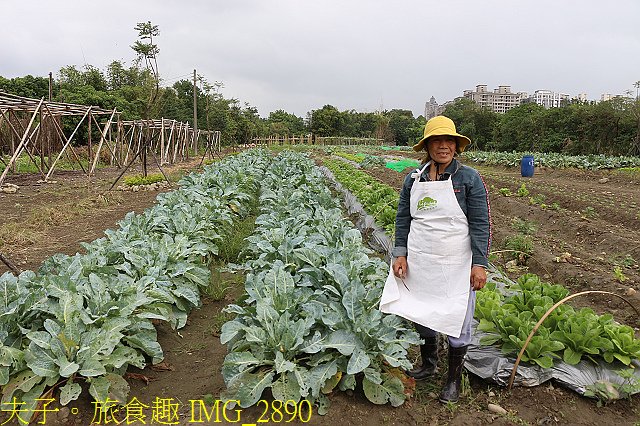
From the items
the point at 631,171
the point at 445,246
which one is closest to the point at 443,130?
the point at 445,246

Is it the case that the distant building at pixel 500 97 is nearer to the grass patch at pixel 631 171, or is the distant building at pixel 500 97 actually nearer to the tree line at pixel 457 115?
the tree line at pixel 457 115

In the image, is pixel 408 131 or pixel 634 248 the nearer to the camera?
pixel 634 248

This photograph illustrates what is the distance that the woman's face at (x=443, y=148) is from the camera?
2.76 meters

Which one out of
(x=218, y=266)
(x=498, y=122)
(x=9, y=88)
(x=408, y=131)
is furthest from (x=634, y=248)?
(x=408, y=131)

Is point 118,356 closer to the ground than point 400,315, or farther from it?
closer to the ground

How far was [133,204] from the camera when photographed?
34.6 ft

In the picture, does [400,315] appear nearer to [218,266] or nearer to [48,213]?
[218,266]

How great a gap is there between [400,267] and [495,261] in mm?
3320

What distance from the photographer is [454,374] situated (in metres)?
2.91

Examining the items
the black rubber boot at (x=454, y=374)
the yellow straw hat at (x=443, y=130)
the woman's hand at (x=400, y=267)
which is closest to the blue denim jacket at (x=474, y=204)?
the yellow straw hat at (x=443, y=130)

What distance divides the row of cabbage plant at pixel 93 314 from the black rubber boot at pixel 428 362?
1.76 meters

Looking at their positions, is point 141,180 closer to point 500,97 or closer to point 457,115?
point 457,115

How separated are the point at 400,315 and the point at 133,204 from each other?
8.97 metres

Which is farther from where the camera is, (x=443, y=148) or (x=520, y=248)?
(x=520, y=248)
